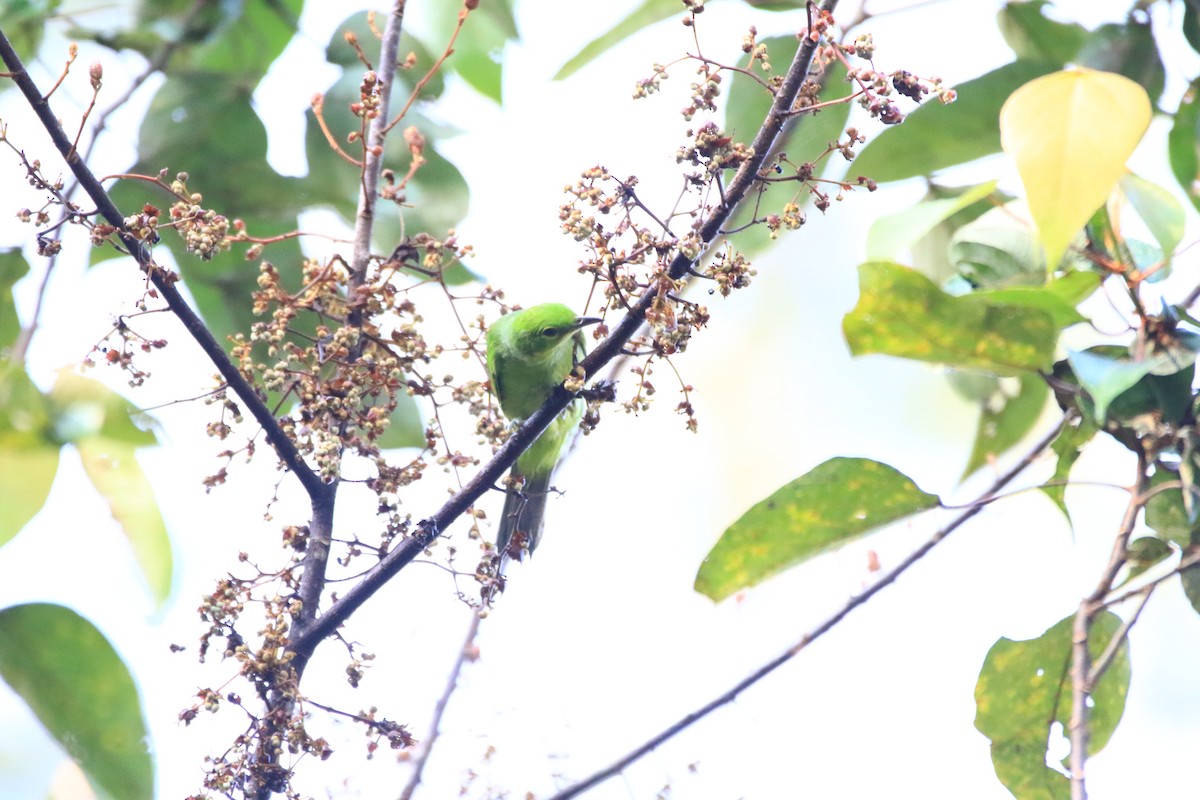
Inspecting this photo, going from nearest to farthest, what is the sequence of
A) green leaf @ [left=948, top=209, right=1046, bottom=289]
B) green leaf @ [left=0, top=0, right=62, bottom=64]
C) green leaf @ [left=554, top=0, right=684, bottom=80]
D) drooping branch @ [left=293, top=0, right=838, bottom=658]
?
drooping branch @ [left=293, top=0, right=838, bottom=658] < green leaf @ [left=948, top=209, right=1046, bottom=289] < green leaf @ [left=0, top=0, right=62, bottom=64] < green leaf @ [left=554, top=0, right=684, bottom=80]

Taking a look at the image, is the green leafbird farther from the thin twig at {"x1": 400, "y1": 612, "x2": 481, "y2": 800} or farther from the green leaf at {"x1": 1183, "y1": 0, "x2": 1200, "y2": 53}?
the green leaf at {"x1": 1183, "y1": 0, "x2": 1200, "y2": 53}

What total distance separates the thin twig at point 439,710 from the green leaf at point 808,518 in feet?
1.21

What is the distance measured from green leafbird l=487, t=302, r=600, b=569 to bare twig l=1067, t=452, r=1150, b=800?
4.64ft

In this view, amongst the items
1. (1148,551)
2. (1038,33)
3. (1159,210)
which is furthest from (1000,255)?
(1038,33)

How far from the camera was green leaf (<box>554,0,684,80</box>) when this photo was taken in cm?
217

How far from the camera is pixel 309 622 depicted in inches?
58.3

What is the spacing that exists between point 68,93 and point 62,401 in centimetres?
56

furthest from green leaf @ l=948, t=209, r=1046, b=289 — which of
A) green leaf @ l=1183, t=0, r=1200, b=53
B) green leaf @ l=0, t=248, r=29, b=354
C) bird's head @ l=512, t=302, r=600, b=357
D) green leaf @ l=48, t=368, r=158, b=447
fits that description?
green leaf @ l=0, t=248, r=29, b=354

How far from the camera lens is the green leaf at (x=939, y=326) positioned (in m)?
1.39

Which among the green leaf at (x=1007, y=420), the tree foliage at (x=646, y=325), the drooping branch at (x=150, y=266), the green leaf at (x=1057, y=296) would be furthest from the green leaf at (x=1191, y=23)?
the drooping branch at (x=150, y=266)

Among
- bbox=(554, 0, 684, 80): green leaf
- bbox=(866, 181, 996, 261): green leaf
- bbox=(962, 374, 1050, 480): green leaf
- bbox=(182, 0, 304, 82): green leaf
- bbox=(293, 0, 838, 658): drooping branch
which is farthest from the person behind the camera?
bbox=(182, 0, 304, 82): green leaf

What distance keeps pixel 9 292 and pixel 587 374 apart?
1156 millimetres

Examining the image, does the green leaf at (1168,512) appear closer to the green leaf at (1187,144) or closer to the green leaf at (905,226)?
the green leaf at (905,226)

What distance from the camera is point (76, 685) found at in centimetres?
162
